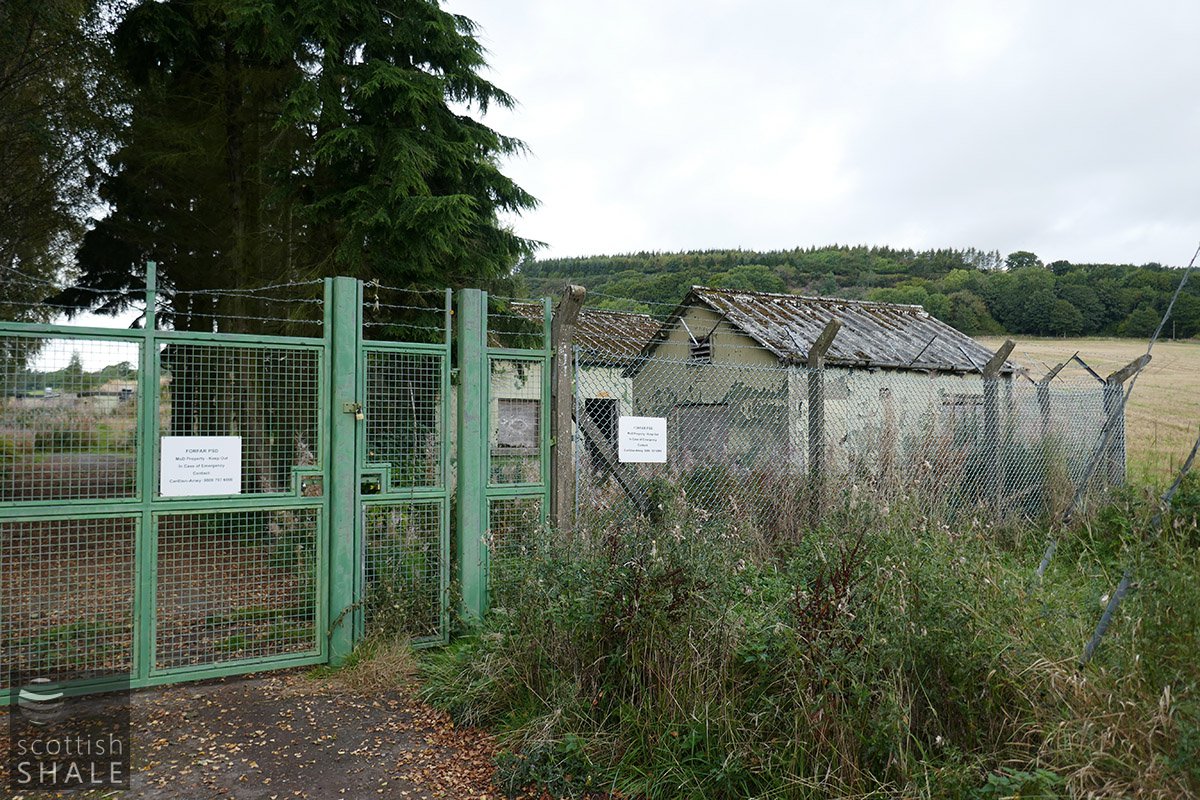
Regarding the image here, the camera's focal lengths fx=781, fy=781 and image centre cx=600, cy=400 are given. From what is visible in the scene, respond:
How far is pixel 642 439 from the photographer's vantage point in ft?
19.4

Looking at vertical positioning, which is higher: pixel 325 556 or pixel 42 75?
pixel 42 75

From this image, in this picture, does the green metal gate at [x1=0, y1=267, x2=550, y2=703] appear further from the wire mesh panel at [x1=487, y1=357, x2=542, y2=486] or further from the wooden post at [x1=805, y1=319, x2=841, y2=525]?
the wooden post at [x1=805, y1=319, x2=841, y2=525]

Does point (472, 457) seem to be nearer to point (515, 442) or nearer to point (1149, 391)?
point (515, 442)

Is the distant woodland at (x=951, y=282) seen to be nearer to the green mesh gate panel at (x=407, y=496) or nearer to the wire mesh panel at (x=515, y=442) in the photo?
the wire mesh panel at (x=515, y=442)

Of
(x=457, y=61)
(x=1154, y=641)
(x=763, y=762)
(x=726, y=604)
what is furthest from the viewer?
(x=457, y=61)

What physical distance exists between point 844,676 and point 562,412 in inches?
122

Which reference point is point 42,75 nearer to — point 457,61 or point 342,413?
point 457,61

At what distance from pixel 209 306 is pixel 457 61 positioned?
5326 millimetres

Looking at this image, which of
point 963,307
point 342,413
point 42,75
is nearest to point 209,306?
point 42,75

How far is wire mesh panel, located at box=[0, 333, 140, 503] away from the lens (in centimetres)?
431

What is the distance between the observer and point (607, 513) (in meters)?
5.65

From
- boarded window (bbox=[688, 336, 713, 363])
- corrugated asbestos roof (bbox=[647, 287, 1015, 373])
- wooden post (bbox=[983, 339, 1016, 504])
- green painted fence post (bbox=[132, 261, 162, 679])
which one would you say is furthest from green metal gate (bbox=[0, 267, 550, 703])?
boarded window (bbox=[688, 336, 713, 363])

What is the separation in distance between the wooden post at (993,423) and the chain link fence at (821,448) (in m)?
0.01

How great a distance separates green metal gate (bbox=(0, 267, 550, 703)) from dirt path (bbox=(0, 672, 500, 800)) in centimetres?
32
